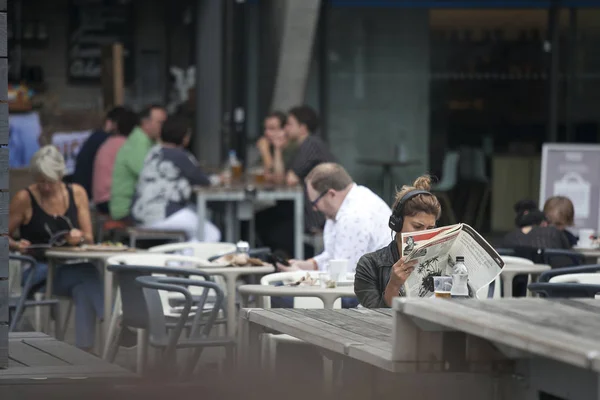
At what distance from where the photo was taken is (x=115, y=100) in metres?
13.8

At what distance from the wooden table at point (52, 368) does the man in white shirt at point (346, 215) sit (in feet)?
6.37

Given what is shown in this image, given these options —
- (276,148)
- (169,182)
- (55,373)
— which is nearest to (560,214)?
(169,182)

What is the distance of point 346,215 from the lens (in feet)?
24.5

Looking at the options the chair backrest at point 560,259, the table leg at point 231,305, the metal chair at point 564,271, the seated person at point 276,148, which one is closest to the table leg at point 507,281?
the metal chair at point 564,271

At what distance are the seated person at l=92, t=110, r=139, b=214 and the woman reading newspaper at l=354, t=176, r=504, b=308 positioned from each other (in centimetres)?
716

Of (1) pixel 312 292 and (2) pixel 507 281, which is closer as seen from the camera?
(1) pixel 312 292

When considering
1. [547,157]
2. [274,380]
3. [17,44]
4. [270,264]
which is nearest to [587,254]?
[270,264]

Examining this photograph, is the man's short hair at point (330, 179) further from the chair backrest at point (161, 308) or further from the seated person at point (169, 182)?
the seated person at point (169, 182)

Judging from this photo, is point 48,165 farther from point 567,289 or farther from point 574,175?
point 574,175

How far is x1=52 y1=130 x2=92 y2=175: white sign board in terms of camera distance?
548 inches

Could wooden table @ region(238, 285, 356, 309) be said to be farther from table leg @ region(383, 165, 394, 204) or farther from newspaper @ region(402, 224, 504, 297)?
table leg @ region(383, 165, 394, 204)

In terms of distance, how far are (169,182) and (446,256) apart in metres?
6.27

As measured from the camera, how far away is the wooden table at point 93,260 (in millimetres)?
8492

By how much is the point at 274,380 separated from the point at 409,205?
2.85ft
